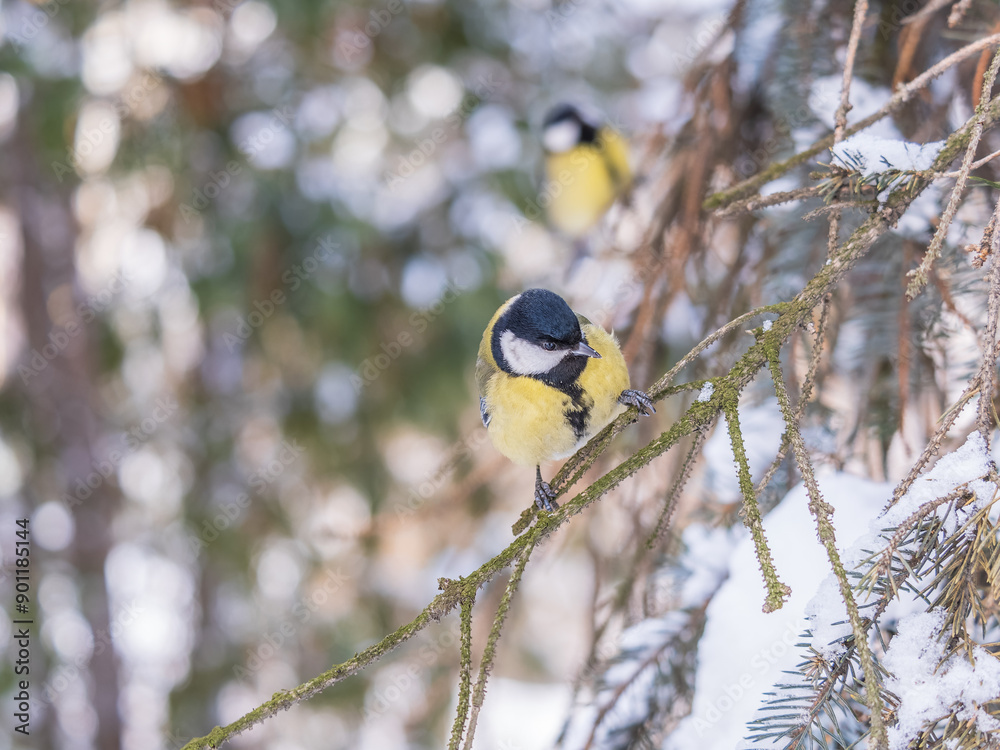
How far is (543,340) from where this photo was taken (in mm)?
1603

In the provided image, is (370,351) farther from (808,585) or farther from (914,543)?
(914,543)

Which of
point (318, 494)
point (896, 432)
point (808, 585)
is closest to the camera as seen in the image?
point (808, 585)

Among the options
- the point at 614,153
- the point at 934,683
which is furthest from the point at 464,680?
the point at 614,153

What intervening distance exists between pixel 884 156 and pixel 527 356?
90 cm

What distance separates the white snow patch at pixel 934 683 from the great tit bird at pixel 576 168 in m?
2.90

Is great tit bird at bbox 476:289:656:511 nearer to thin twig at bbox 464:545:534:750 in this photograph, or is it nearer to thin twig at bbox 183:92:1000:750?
thin twig at bbox 183:92:1000:750

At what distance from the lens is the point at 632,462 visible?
2.71 feet

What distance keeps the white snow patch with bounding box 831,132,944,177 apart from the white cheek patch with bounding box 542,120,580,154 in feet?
8.63

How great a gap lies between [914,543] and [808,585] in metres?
0.41

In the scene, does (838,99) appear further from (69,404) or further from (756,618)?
(69,404)

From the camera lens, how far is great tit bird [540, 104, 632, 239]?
11.4 feet

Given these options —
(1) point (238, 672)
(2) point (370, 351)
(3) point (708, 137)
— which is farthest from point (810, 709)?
(1) point (238, 672)

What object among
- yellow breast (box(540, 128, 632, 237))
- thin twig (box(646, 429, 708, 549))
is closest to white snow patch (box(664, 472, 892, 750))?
thin twig (box(646, 429, 708, 549))

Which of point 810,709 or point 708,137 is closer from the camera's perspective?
point 810,709
